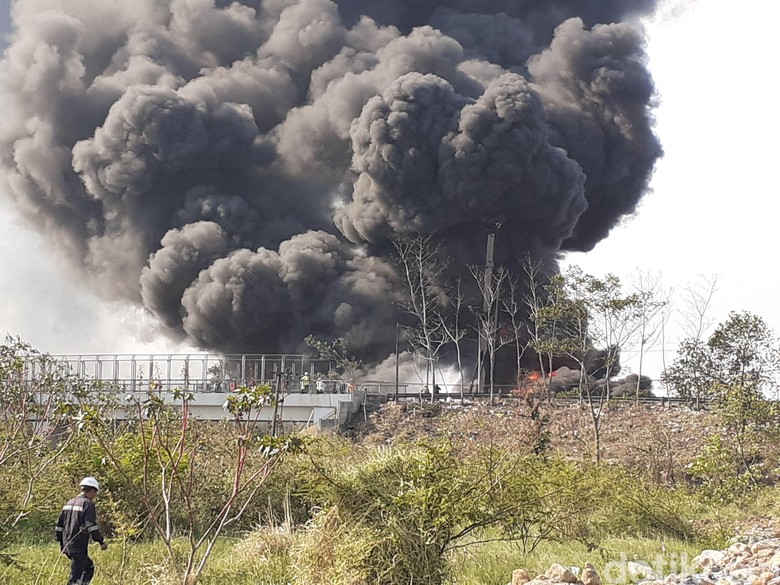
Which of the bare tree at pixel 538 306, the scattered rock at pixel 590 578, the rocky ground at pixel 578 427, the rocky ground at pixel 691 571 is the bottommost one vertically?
the rocky ground at pixel 691 571

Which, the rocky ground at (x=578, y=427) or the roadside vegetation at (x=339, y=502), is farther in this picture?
the rocky ground at (x=578, y=427)

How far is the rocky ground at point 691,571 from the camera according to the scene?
7605 mm

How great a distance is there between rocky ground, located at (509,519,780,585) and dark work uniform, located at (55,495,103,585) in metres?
4.11

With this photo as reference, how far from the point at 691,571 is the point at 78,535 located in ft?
20.7

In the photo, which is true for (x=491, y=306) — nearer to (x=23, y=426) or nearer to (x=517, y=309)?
(x=517, y=309)

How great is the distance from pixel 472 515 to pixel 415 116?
37313 millimetres

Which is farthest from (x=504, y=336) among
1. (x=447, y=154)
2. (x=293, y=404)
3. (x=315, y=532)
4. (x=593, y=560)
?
(x=315, y=532)

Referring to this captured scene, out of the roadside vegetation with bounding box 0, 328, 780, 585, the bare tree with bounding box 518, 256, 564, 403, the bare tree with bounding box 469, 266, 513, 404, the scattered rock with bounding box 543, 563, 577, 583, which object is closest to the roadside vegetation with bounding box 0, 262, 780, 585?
the roadside vegetation with bounding box 0, 328, 780, 585

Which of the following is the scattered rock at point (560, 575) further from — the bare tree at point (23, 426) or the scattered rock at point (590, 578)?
the bare tree at point (23, 426)

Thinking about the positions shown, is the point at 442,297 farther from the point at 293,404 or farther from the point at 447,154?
the point at 293,404

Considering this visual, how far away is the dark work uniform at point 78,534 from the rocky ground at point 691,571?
411 centimetres

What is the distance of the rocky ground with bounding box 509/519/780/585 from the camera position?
7.61 m

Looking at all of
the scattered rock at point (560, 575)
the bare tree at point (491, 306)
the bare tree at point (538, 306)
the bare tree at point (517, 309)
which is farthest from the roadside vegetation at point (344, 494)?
the bare tree at point (517, 309)

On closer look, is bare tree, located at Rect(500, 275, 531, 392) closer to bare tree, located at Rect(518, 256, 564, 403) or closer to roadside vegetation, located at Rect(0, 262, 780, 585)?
bare tree, located at Rect(518, 256, 564, 403)
